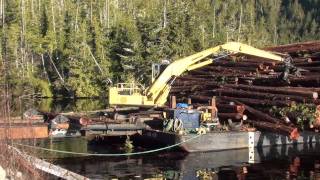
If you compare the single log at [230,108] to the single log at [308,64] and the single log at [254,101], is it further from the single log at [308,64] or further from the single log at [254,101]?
the single log at [308,64]

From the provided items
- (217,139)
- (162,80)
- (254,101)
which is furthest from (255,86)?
(217,139)

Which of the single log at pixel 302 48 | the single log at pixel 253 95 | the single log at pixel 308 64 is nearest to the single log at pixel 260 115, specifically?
the single log at pixel 253 95

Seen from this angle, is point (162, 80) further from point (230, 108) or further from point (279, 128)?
point (279, 128)

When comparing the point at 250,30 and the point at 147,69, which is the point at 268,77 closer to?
the point at 147,69

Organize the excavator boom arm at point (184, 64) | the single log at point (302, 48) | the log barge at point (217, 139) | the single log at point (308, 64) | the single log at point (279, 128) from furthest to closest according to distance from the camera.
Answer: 1. the single log at point (302, 48)
2. the excavator boom arm at point (184, 64)
3. the single log at point (308, 64)
4. the single log at point (279, 128)
5. the log barge at point (217, 139)

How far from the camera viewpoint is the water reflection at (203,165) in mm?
22266

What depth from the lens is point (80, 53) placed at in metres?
79.5

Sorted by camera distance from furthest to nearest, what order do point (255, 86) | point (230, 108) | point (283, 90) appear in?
point (255, 86) < point (230, 108) < point (283, 90)

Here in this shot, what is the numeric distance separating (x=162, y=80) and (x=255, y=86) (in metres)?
5.38

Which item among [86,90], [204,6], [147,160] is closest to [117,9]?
[204,6]

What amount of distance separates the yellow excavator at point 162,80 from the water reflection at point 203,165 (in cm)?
428

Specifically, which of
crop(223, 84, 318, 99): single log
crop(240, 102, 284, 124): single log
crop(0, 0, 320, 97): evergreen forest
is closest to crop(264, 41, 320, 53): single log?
crop(223, 84, 318, 99): single log

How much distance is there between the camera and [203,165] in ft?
79.9

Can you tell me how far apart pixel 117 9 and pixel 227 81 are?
74.9m
